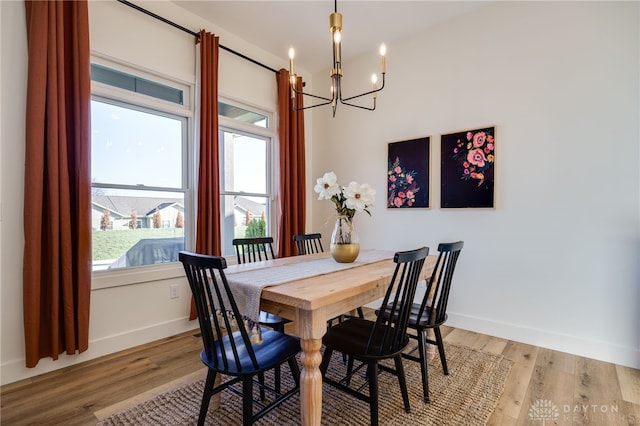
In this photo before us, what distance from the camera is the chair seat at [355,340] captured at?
1.51 meters

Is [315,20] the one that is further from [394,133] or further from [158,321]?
[158,321]

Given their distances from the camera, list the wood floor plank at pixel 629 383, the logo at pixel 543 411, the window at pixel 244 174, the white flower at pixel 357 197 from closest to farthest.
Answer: the logo at pixel 543 411 → the wood floor plank at pixel 629 383 → the white flower at pixel 357 197 → the window at pixel 244 174

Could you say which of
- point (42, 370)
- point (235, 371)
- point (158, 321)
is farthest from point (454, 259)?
point (42, 370)

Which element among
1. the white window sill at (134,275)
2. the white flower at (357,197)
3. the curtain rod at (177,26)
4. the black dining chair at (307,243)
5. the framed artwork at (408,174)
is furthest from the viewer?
the framed artwork at (408,174)

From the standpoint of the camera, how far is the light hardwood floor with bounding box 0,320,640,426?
169 centimetres

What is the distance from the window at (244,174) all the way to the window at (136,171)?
45cm

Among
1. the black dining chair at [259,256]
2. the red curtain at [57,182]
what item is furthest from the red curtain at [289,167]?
the red curtain at [57,182]

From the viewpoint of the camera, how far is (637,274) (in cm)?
222

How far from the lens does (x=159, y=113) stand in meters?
2.81

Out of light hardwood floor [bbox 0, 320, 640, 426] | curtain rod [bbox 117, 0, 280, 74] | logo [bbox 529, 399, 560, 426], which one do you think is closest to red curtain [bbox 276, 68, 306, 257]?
curtain rod [bbox 117, 0, 280, 74]

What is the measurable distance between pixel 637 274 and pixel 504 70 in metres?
1.90

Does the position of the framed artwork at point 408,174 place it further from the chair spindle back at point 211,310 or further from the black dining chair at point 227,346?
the chair spindle back at point 211,310

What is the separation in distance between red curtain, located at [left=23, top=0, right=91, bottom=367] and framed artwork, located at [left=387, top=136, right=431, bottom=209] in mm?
2757

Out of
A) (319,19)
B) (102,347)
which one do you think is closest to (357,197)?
(319,19)
